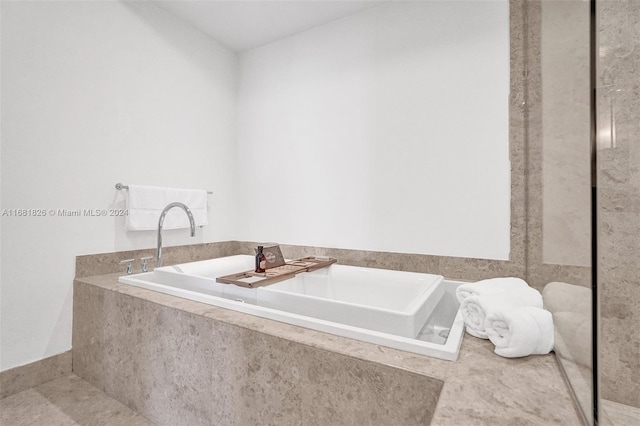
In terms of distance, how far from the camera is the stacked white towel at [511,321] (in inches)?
32.1

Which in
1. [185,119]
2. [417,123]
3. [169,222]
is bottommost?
[169,222]

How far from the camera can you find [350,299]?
1738 millimetres

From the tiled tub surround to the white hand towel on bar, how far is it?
53 cm

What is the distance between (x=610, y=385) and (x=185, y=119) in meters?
2.52

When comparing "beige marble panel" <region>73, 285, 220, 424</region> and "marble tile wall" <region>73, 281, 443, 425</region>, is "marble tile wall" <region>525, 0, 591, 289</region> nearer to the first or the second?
"marble tile wall" <region>73, 281, 443, 425</region>

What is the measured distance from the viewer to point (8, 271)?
139 centimetres

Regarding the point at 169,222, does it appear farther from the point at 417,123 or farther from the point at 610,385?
the point at 610,385

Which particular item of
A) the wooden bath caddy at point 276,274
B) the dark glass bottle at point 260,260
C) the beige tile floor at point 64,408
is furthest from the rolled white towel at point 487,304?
the beige tile floor at point 64,408

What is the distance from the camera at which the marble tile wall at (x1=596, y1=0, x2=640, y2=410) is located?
0.55 meters

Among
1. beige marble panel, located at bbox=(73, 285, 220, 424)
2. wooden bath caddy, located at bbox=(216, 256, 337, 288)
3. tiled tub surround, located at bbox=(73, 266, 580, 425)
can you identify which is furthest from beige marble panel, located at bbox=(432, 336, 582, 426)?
wooden bath caddy, located at bbox=(216, 256, 337, 288)

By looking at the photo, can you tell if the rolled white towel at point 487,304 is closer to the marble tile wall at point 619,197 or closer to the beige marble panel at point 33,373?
→ the marble tile wall at point 619,197

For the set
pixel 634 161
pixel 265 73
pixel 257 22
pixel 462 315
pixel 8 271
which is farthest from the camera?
pixel 265 73

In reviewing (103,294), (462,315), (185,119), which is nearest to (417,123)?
(462,315)

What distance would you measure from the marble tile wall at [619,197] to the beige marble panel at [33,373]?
7.19ft
